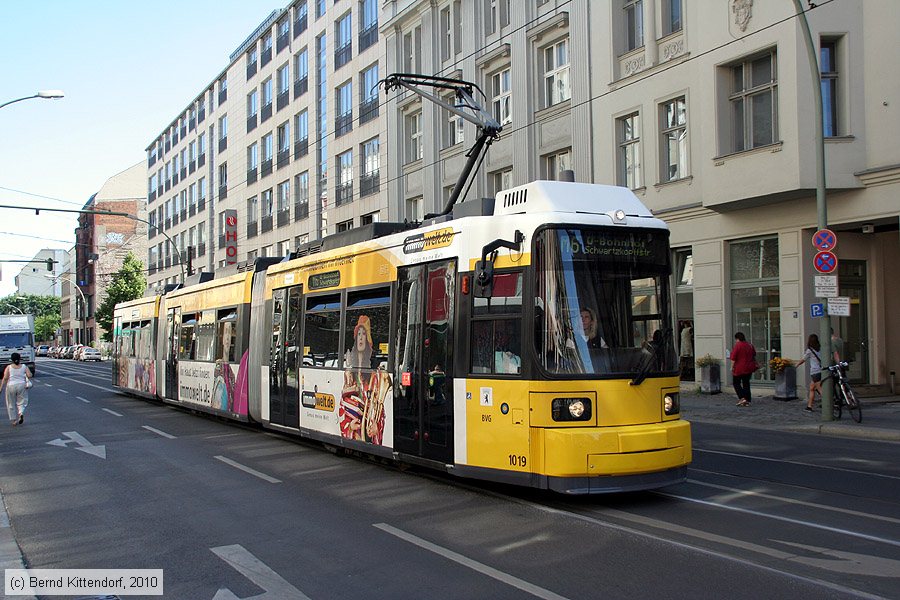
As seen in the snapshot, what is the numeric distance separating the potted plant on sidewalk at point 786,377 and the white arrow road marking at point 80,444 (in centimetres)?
1458

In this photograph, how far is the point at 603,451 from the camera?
760 centimetres

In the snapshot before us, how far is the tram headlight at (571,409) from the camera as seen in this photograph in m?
7.73

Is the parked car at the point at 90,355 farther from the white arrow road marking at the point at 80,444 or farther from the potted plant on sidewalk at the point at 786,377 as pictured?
the potted plant on sidewalk at the point at 786,377

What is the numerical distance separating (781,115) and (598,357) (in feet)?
44.0

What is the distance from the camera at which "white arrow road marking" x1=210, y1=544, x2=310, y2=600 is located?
5.54m

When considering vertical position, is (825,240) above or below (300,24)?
below

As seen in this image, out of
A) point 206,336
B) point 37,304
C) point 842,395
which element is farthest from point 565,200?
point 37,304

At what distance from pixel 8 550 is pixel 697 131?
62.7 feet

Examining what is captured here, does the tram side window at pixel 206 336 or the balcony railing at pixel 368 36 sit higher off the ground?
the balcony railing at pixel 368 36

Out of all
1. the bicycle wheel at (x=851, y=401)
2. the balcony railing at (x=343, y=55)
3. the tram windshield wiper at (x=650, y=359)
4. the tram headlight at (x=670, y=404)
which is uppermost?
the balcony railing at (x=343, y=55)

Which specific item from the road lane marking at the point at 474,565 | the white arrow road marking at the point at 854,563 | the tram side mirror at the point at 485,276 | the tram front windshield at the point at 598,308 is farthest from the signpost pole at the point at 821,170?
the road lane marking at the point at 474,565

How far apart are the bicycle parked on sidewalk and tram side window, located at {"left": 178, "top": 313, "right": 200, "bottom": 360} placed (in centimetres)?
1373

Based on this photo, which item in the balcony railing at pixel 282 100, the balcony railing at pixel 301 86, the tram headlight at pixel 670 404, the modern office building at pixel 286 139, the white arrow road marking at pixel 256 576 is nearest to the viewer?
the white arrow road marking at pixel 256 576

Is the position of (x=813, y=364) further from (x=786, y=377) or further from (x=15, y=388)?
(x=15, y=388)
